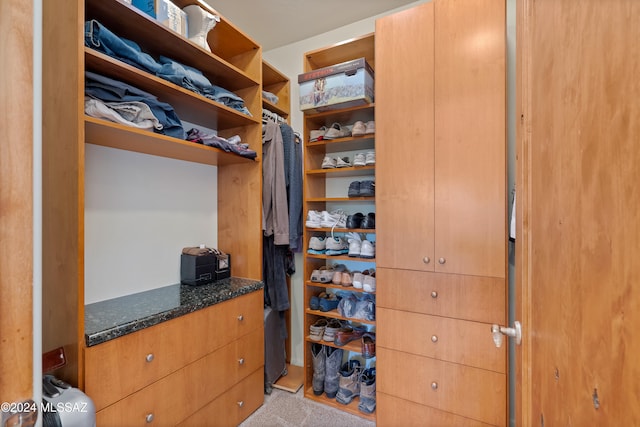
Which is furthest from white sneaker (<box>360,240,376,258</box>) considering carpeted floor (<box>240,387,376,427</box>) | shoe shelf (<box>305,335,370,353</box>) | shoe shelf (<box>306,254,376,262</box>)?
carpeted floor (<box>240,387,376,427</box>)

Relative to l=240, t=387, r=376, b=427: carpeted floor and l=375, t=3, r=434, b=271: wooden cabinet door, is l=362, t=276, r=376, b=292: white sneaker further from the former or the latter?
l=240, t=387, r=376, b=427: carpeted floor

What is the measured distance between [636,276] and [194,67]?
2.06 m

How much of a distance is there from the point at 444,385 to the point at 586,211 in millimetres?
1466

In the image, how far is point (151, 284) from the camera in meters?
1.63

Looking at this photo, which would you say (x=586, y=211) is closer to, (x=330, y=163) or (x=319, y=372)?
(x=330, y=163)

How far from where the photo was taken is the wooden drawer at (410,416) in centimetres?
143

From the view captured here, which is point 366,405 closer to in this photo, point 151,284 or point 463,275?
point 463,275

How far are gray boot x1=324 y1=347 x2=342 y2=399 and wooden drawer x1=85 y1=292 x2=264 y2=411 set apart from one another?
2.23 ft

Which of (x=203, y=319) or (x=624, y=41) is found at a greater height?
(x=624, y=41)

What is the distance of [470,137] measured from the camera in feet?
4.66

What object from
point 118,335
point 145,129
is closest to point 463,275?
point 118,335

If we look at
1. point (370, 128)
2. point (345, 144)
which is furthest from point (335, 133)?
point (370, 128)

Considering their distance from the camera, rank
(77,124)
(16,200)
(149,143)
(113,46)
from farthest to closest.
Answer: (149,143), (113,46), (77,124), (16,200)

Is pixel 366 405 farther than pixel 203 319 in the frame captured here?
Yes
